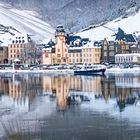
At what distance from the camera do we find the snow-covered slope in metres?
135

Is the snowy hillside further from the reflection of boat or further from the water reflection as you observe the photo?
the reflection of boat

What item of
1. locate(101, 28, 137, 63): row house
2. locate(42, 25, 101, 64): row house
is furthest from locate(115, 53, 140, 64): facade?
locate(42, 25, 101, 64): row house

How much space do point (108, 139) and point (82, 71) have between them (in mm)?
57069

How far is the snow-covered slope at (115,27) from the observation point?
13512cm

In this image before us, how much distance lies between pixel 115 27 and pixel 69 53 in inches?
1751

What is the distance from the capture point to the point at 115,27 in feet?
465

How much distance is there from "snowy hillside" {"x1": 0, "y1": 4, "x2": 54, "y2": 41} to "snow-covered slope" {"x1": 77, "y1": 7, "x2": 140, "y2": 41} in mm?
19108

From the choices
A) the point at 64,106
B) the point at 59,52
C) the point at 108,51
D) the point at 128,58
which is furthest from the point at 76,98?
the point at 59,52

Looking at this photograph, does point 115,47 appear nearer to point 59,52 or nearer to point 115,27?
point 59,52

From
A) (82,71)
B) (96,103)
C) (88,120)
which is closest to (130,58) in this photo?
(82,71)

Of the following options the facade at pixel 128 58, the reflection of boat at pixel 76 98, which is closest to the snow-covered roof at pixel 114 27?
the facade at pixel 128 58

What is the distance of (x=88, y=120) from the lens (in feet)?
69.5

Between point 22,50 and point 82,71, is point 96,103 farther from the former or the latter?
point 22,50

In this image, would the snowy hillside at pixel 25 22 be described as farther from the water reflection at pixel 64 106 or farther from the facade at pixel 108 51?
the water reflection at pixel 64 106
